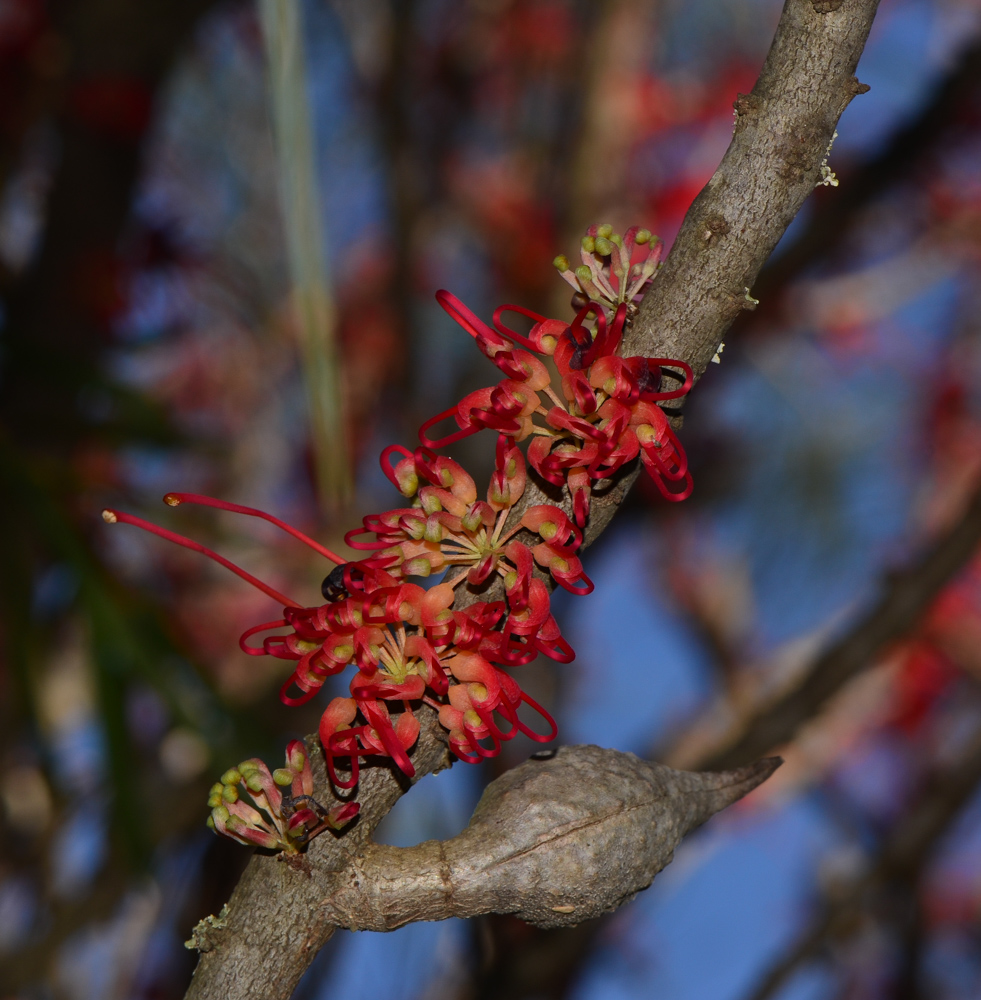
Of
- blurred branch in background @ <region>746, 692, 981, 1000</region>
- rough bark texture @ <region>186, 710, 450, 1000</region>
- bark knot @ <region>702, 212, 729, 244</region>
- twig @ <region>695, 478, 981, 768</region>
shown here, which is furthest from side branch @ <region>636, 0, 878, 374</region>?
blurred branch in background @ <region>746, 692, 981, 1000</region>

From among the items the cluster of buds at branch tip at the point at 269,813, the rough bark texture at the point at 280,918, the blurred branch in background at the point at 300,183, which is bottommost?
the rough bark texture at the point at 280,918

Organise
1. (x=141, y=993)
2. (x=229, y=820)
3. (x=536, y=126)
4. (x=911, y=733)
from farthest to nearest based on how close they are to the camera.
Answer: (x=911, y=733)
(x=536, y=126)
(x=141, y=993)
(x=229, y=820)

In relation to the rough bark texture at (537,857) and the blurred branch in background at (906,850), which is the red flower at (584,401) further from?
the blurred branch in background at (906,850)

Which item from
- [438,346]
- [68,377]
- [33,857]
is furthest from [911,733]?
[68,377]

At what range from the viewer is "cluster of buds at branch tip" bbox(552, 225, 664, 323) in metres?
0.52

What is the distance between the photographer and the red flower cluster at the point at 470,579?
1.55 ft

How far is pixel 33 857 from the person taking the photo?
181 cm

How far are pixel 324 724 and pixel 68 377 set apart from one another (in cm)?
90

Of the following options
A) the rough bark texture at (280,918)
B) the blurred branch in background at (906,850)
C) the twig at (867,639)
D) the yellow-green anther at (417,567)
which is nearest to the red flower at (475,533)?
the yellow-green anther at (417,567)

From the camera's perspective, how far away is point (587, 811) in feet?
1.52

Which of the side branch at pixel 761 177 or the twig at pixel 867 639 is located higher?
the twig at pixel 867 639

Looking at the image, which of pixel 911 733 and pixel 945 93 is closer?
pixel 945 93

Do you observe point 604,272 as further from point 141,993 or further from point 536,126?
point 536,126

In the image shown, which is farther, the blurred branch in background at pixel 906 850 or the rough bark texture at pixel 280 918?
the blurred branch in background at pixel 906 850
